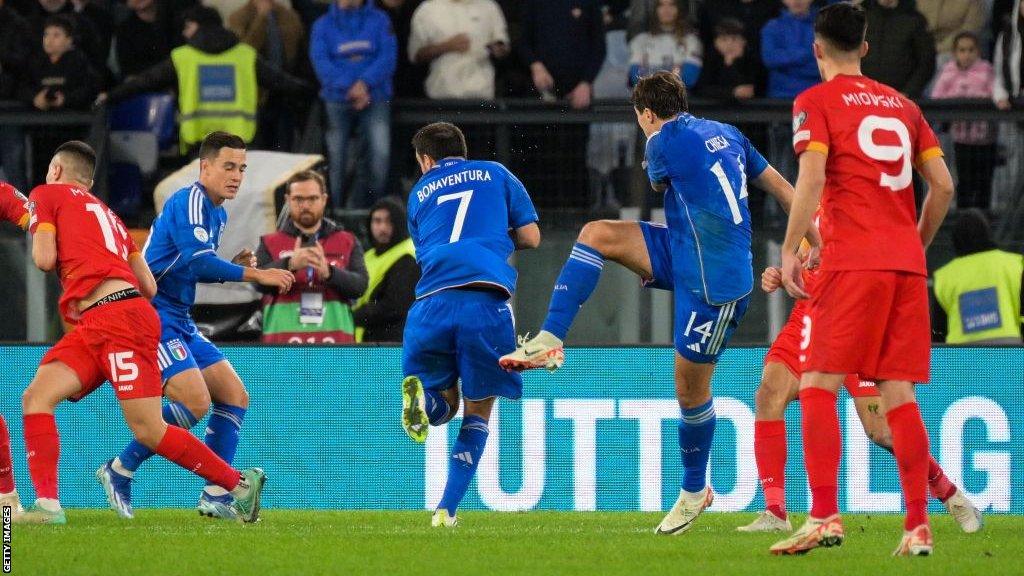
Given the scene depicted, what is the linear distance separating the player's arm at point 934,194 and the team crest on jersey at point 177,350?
4139 mm

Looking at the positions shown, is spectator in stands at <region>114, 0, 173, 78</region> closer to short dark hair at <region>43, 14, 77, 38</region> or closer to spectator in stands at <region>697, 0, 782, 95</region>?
short dark hair at <region>43, 14, 77, 38</region>

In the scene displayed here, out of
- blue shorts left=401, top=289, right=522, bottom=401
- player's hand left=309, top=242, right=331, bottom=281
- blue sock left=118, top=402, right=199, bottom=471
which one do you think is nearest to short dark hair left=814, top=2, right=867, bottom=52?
blue shorts left=401, top=289, right=522, bottom=401

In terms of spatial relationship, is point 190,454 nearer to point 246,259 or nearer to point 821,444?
point 246,259

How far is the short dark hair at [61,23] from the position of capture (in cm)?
Answer: 1310

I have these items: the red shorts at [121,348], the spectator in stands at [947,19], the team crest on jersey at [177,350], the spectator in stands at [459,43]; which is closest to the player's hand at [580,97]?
the spectator in stands at [459,43]

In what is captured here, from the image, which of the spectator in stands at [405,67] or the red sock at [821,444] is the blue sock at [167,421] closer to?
the red sock at [821,444]

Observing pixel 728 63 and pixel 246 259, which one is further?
pixel 728 63

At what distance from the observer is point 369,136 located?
12820 millimetres

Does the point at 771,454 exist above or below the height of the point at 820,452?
below

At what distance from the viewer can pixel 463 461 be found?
8.48 meters

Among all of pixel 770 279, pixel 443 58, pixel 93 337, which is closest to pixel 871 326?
pixel 770 279

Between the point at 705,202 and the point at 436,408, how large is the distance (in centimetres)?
174

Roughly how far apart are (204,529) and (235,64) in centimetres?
567

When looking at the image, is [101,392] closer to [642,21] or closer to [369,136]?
[369,136]
